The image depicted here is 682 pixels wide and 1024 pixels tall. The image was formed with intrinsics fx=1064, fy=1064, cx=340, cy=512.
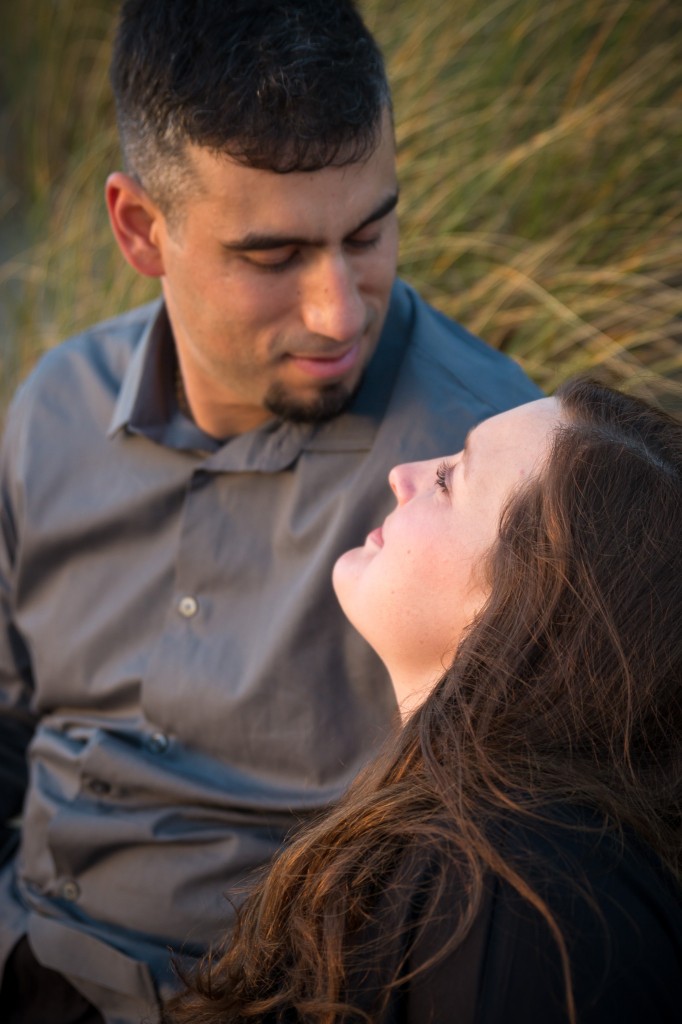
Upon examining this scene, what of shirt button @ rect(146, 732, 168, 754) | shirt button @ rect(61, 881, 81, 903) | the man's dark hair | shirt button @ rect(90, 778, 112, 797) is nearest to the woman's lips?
the man's dark hair

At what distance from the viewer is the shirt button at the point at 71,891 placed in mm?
2117

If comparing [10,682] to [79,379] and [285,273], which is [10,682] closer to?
[79,379]

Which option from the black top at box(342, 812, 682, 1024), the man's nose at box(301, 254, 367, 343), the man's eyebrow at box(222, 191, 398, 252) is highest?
the man's eyebrow at box(222, 191, 398, 252)

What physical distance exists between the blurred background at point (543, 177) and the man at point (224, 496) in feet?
2.49

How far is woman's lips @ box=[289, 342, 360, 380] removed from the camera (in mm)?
2010

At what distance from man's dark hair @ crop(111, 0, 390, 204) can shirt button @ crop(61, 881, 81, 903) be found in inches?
53.9

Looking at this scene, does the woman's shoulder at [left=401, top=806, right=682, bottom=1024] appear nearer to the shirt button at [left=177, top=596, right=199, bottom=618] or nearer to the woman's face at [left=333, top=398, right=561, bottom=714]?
the woman's face at [left=333, top=398, right=561, bottom=714]

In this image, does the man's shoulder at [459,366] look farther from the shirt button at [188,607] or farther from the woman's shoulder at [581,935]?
the woman's shoulder at [581,935]

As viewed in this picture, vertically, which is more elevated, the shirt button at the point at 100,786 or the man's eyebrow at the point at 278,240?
the man's eyebrow at the point at 278,240

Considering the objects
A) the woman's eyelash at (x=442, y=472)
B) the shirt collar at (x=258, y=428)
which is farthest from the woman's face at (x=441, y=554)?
the shirt collar at (x=258, y=428)

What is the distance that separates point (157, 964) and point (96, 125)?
3.97 metres

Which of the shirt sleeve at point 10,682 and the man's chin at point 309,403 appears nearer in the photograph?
the man's chin at point 309,403

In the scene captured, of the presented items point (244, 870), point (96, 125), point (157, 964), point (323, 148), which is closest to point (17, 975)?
point (157, 964)

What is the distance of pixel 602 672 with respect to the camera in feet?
4.68
